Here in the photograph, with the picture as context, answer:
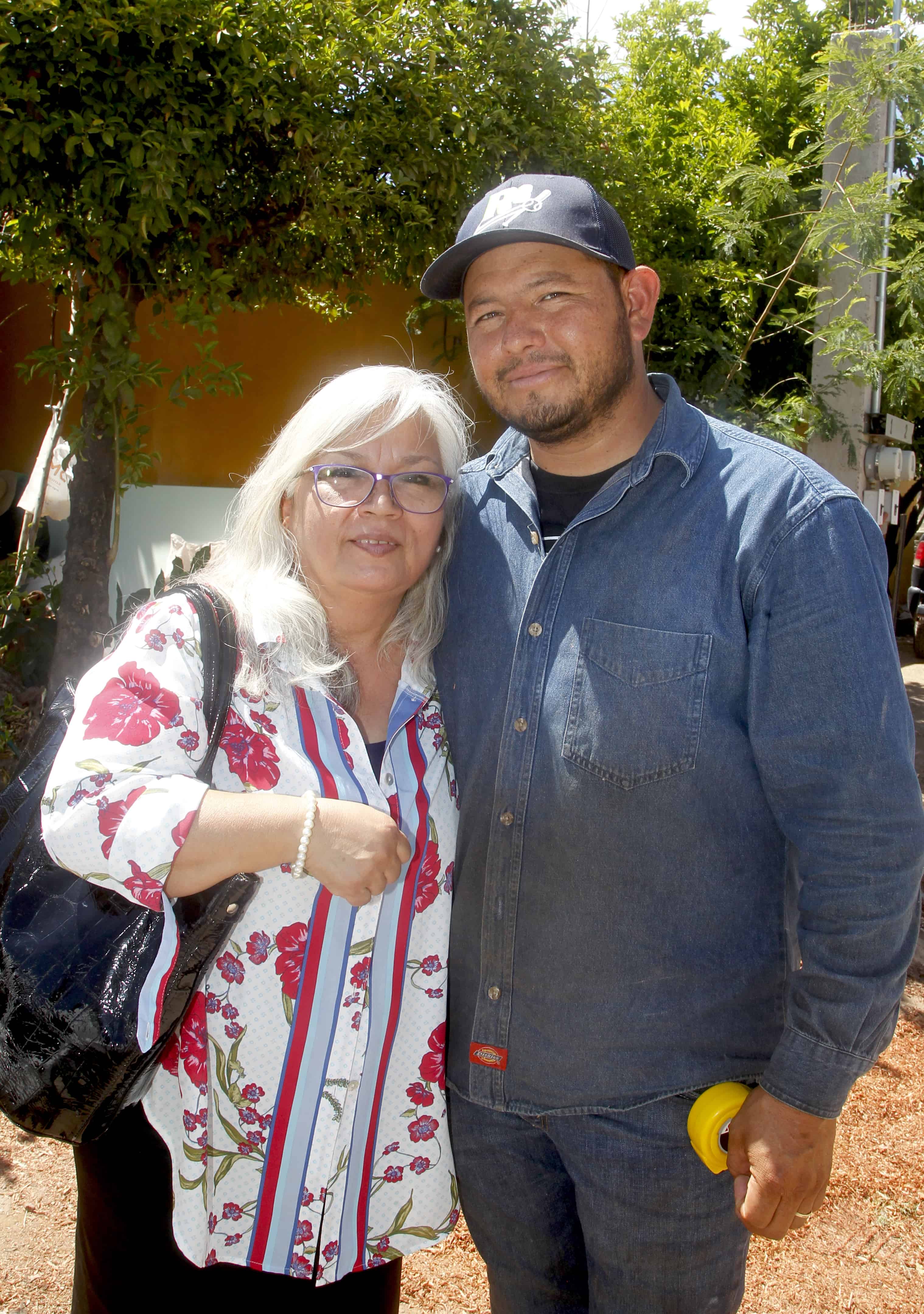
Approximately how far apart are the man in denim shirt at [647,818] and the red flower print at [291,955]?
332mm

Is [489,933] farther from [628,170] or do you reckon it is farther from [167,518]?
[167,518]

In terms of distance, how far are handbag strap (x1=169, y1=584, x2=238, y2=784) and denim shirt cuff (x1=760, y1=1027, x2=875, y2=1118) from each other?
105 centimetres

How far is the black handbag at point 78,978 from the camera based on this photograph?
150cm

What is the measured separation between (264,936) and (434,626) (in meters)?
0.69

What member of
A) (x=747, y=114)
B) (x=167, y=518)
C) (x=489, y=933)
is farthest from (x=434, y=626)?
(x=747, y=114)

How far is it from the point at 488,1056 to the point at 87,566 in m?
3.78

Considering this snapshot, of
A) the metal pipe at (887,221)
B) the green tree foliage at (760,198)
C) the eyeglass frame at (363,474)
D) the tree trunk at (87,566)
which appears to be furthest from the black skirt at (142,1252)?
the metal pipe at (887,221)

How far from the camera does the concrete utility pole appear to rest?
5.46m

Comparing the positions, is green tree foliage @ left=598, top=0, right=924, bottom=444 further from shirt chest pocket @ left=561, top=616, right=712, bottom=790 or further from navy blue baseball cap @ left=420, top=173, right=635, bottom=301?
Result: shirt chest pocket @ left=561, top=616, right=712, bottom=790

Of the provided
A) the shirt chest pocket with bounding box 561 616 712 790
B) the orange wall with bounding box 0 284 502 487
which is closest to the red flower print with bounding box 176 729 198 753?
the shirt chest pocket with bounding box 561 616 712 790

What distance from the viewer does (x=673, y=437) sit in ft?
5.96

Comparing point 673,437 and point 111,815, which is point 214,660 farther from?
point 673,437

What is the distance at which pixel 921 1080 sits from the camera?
3723mm

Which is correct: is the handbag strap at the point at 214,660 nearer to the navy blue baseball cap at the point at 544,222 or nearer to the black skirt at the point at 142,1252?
the black skirt at the point at 142,1252
